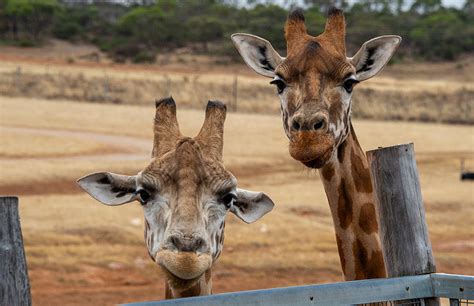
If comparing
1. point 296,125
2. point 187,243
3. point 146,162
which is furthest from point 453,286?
point 146,162

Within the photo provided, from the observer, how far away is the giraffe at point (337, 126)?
7.69 meters

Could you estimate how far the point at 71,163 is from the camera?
95.3 feet

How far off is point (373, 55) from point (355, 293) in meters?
3.02

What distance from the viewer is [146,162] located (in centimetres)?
2916

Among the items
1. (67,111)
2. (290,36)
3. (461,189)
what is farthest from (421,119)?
(290,36)

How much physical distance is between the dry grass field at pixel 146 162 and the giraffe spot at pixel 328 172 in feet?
35.0

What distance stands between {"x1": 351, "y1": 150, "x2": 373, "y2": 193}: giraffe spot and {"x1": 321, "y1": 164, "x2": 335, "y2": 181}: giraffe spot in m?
0.16

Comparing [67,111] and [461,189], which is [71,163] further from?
[67,111]

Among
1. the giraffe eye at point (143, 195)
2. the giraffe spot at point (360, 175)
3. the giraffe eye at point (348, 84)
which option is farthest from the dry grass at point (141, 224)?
the giraffe eye at point (143, 195)

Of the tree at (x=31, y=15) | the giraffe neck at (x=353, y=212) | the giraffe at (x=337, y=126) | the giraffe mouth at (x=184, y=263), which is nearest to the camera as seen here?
the giraffe mouth at (x=184, y=263)

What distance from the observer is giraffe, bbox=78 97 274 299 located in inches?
233

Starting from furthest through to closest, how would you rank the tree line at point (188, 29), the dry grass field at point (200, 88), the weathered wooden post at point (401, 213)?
the tree line at point (188, 29)
the dry grass field at point (200, 88)
the weathered wooden post at point (401, 213)

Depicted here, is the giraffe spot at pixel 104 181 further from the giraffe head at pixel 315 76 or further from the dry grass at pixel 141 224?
the dry grass at pixel 141 224

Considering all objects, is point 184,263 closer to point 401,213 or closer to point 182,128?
point 401,213
